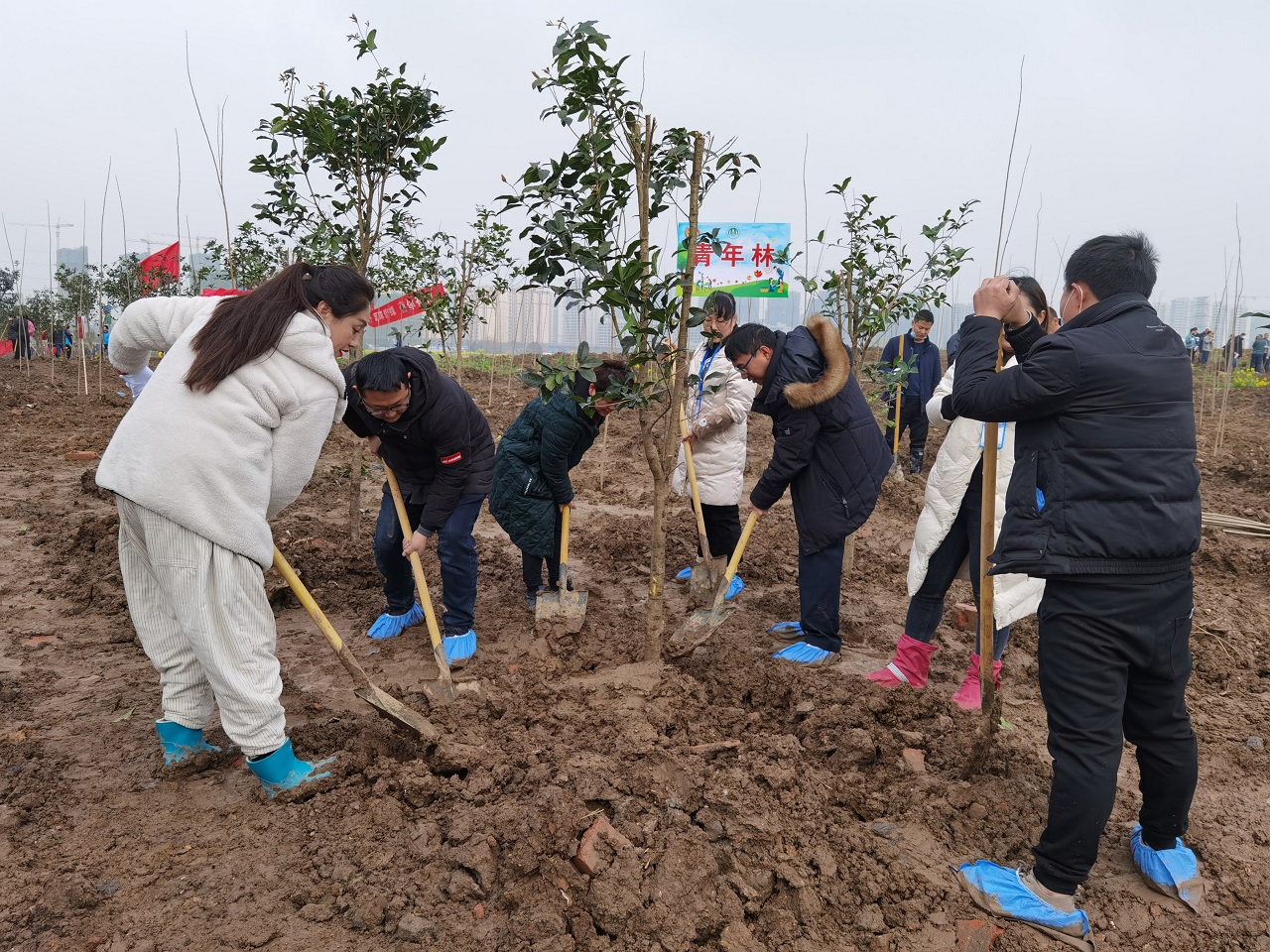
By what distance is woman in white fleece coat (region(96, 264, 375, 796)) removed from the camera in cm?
225

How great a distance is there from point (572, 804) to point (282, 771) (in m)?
0.98

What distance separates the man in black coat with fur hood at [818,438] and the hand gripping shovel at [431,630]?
1.58 meters

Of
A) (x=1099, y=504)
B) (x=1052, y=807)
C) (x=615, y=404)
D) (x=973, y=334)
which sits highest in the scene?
(x=973, y=334)

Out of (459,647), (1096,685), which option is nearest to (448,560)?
(459,647)

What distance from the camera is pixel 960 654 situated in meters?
4.13

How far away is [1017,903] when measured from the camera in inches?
82.7

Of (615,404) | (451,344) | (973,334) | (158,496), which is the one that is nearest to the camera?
(158,496)

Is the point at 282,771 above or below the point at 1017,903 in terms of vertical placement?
above

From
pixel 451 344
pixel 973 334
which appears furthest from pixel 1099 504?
pixel 451 344

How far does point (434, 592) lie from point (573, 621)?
3.61ft

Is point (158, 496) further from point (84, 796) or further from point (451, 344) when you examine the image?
point (451, 344)

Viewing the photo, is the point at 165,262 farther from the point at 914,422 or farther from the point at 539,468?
the point at 914,422

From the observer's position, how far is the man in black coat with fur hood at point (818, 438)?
3.66m

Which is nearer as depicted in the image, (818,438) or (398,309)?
(818,438)
